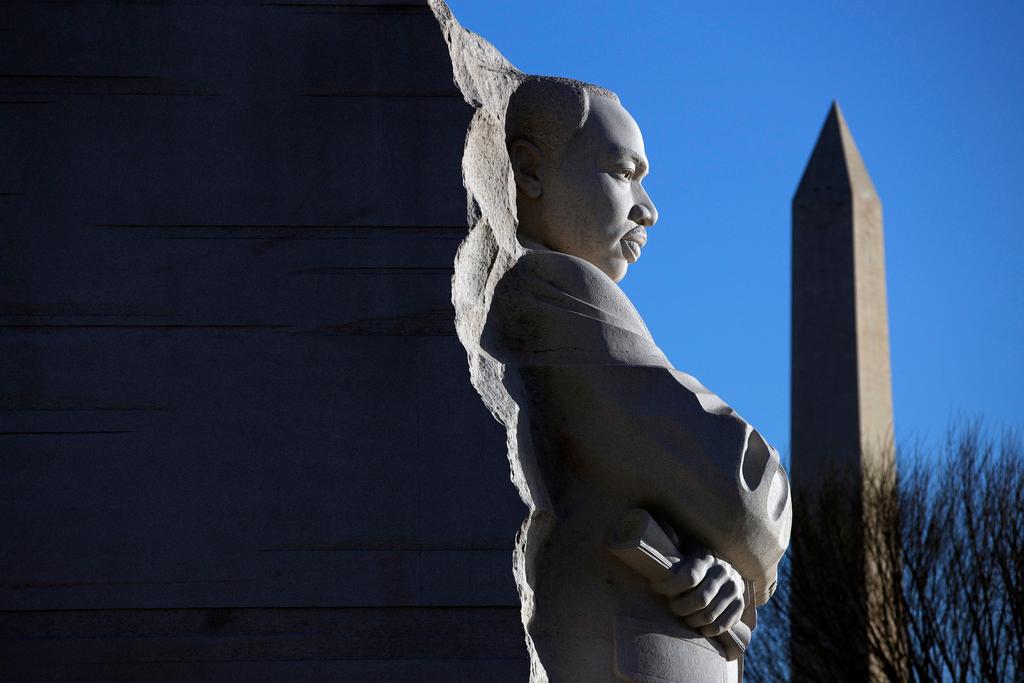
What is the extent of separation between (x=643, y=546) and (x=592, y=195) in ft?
3.21

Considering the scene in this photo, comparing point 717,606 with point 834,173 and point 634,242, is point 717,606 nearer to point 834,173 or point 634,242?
point 634,242

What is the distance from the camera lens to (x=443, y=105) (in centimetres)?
322

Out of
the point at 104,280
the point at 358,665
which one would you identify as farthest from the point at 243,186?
the point at 358,665

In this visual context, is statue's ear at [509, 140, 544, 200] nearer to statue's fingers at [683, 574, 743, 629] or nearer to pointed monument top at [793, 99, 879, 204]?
statue's fingers at [683, 574, 743, 629]

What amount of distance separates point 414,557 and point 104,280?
81cm

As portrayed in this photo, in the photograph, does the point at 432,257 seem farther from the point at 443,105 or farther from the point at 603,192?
the point at 603,192

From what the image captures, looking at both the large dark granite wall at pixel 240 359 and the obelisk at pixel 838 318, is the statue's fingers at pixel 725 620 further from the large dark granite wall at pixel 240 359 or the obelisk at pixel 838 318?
the obelisk at pixel 838 318

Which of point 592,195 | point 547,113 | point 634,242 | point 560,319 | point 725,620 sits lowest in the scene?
point 725,620

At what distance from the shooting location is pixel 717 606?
3.51m

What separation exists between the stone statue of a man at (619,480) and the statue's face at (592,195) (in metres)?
0.22

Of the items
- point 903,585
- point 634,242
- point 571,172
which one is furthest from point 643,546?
point 903,585

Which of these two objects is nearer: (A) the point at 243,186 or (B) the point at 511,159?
(A) the point at 243,186

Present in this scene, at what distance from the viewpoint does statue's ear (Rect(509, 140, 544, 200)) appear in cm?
393

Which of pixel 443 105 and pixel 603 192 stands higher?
pixel 443 105
